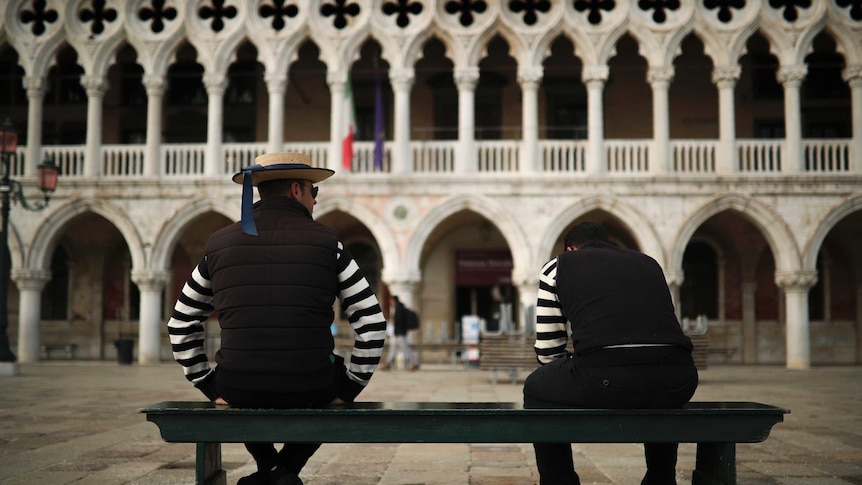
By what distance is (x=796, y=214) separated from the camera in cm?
1889

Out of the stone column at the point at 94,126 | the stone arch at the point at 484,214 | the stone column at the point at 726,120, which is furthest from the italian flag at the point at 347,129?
the stone column at the point at 726,120

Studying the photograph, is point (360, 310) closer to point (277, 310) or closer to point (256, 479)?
point (277, 310)

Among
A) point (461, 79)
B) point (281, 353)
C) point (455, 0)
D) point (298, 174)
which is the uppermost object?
point (455, 0)

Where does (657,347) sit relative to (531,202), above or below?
below

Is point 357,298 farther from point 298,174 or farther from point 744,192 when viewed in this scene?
point 744,192

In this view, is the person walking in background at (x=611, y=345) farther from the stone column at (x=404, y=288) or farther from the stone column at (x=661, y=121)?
the stone column at (x=661, y=121)

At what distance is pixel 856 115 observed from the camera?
19.1m

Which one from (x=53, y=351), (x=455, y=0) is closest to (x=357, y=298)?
(x=455, y=0)

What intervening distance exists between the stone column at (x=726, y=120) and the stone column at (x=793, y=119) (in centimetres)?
106

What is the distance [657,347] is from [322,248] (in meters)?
1.43

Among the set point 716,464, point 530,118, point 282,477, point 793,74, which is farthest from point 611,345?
point 793,74

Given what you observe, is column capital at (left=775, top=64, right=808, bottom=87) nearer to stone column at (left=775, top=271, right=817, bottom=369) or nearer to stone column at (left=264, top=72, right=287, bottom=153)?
stone column at (left=775, top=271, right=817, bottom=369)

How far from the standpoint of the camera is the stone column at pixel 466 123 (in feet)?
63.6

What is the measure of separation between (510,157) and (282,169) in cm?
1688
